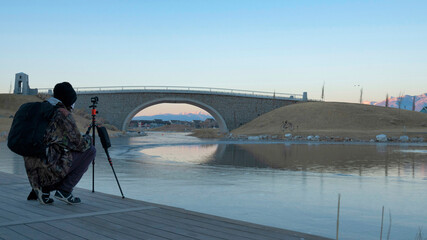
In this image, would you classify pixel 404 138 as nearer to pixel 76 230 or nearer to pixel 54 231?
pixel 76 230

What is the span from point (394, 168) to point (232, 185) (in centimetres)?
677

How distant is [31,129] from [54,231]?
5.00 feet

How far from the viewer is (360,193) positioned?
8.15 m

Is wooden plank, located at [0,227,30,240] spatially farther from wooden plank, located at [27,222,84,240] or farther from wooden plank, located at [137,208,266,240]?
wooden plank, located at [137,208,266,240]

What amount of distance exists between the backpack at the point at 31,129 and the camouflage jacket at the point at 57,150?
0.08m

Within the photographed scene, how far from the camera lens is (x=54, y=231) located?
153 inches

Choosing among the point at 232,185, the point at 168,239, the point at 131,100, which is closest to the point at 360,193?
the point at 232,185

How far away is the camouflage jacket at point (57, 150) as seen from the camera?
5.00 m

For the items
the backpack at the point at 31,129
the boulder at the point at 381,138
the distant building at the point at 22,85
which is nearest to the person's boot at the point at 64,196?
the backpack at the point at 31,129

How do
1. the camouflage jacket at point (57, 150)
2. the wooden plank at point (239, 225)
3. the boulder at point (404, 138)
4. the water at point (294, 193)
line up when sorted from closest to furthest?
the wooden plank at point (239, 225) → the camouflage jacket at point (57, 150) → the water at point (294, 193) → the boulder at point (404, 138)

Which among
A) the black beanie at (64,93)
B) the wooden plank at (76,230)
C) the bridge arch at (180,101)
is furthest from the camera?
the bridge arch at (180,101)

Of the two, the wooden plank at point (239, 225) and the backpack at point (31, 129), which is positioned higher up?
the backpack at point (31, 129)

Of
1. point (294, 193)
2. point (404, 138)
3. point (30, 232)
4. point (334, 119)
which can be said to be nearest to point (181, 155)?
point (294, 193)

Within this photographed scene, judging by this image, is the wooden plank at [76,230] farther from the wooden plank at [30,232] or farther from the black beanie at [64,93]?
the black beanie at [64,93]
